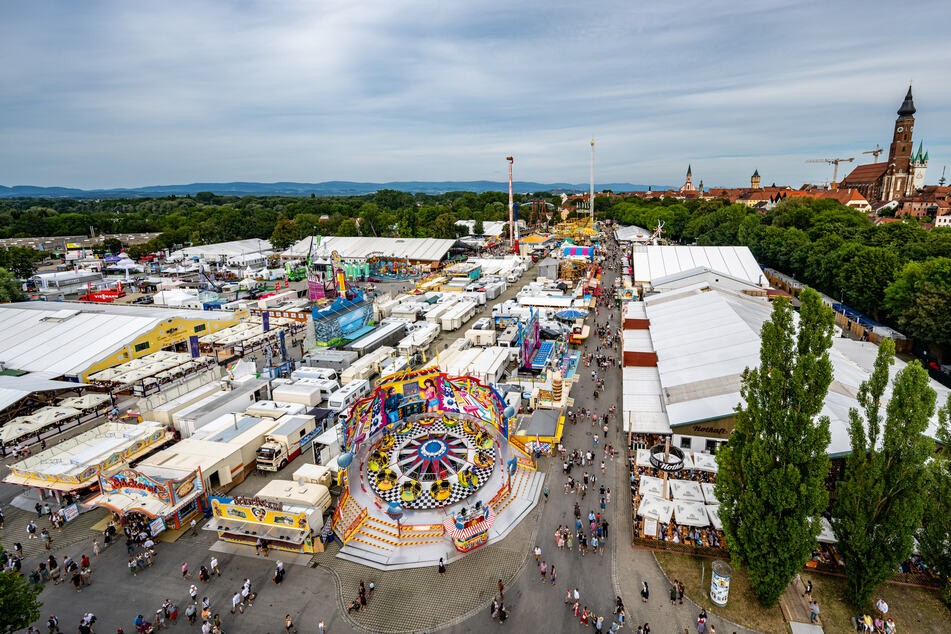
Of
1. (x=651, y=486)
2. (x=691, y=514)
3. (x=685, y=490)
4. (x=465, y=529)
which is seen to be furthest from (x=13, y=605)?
(x=685, y=490)

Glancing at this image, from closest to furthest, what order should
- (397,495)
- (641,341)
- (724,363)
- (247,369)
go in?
(397,495) → (724,363) → (247,369) → (641,341)

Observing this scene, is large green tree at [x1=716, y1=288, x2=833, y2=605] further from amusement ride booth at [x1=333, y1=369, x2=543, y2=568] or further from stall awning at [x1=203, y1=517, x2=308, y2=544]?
stall awning at [x1=203, y1=517, x2=308, y2=544]

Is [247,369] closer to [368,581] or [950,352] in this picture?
[368,581]

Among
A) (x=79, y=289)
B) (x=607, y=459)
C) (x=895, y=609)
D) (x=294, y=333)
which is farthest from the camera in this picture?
(x=79, y=289)

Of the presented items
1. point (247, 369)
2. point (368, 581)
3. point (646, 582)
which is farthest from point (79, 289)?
point (646, 582)

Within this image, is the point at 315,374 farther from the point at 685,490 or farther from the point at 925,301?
the point at 925,301

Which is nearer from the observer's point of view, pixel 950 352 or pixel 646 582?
pixel 646 582

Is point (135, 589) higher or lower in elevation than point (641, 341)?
lower

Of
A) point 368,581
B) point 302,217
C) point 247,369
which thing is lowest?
point 368,581
